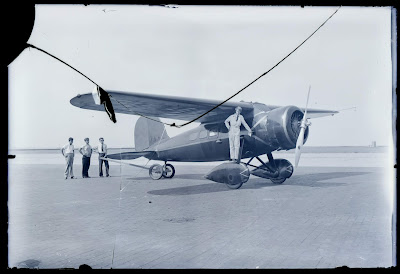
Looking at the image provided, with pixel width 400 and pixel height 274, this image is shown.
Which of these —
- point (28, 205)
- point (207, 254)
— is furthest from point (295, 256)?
point (28, 205)

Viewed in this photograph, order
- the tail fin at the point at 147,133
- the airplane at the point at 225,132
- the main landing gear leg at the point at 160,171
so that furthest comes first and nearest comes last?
1. the tail fin at the point at 147,133
2. the main landing gear leg at the point at 160,171
3. the airplane at the point at 225,132

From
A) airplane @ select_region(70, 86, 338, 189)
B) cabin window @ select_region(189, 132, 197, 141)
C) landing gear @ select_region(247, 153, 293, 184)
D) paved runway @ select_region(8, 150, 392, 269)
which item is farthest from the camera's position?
cabin window @ select_region(189, 132, 197, 141)

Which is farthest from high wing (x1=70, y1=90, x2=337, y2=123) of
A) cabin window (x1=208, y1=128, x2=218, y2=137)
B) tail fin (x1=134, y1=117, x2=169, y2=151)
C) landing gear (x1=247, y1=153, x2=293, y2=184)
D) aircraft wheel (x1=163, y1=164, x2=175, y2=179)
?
tail fin (x1=134, y1=117, x2=169, y2=151)

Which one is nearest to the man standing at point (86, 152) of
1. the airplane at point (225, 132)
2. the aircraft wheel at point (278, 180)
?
the airplane at point (225, 132)

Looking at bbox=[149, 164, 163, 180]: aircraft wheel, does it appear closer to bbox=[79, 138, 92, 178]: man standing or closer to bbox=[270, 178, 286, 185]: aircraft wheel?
bbox=[79, 138, 92, 178]: man standing

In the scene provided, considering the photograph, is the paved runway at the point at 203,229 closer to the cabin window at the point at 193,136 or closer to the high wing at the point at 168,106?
the high wing at the point at 168,106

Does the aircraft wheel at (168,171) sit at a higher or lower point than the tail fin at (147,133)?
lower

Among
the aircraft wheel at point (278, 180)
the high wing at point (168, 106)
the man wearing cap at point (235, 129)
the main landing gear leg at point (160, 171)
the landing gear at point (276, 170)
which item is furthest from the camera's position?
the main landing gear leg at point (160, 171)
